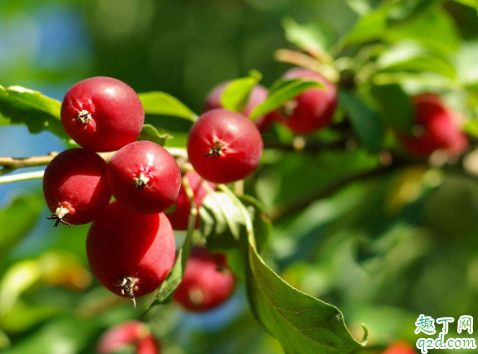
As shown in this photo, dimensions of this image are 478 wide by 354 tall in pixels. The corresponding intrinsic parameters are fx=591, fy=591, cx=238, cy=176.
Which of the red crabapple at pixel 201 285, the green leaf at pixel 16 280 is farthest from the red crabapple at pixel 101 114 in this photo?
the green leaf at pixel 16 280

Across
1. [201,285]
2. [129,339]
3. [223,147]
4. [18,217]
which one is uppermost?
[223,147]

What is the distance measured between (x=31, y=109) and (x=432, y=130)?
1.18 meters

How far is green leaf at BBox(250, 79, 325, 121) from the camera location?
1.23m

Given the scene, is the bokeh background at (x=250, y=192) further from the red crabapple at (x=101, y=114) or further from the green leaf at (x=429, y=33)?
the red crabapple at (x=101, y=114)

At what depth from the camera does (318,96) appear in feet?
5.13

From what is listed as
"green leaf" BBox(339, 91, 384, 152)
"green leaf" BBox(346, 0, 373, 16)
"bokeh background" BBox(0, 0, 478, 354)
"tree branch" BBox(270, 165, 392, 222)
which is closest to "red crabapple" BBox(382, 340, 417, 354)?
"bokeh background" BBox(0, 0, 478, 354)

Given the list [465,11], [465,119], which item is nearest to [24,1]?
[465,11]

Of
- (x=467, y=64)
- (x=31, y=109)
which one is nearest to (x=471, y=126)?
(x=467, y=64)

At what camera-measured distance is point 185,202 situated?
118 centimetres

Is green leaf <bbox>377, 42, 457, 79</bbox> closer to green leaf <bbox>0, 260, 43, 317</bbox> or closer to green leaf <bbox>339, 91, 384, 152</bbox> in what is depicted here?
green leaf <bbox>339, 91, 384, 152</bbox>

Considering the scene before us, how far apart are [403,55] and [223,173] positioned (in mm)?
855

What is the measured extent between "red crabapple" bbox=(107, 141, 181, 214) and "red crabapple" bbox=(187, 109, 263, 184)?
0.44ft

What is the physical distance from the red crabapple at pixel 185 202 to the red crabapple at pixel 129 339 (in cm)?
75

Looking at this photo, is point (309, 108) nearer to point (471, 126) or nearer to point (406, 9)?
point (406, 9)
